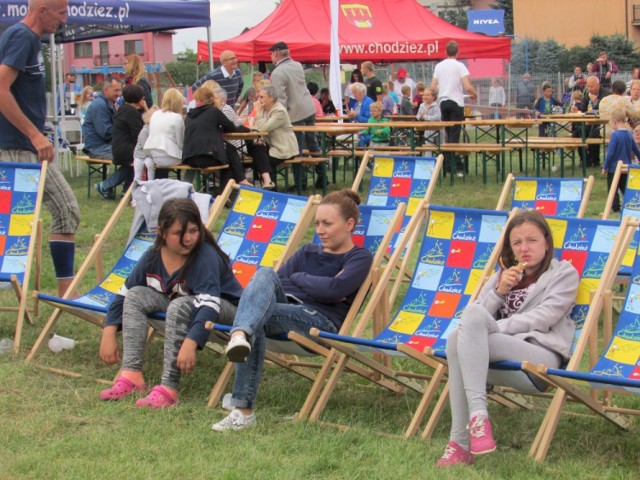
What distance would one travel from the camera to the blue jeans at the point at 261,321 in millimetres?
4492

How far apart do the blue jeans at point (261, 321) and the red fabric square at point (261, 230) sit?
0.98 m

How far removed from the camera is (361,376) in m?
5.16

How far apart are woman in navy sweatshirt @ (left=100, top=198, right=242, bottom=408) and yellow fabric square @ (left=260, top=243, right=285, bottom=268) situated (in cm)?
55

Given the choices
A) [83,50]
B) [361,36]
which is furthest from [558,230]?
[83,50]

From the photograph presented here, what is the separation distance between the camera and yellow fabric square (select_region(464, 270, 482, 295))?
5.01 m

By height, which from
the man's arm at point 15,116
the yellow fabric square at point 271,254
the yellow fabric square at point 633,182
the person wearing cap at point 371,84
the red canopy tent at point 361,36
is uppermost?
A: the red canopy tent at point 361,36

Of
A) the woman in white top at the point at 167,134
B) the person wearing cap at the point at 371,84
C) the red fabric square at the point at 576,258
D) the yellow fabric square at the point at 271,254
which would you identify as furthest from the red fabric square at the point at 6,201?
the person wearing cap at the point at 371,84

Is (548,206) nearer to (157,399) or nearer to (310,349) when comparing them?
(310,349)

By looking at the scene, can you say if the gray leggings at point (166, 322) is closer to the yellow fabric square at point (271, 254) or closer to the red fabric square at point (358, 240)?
the yellow fabric square at point (271, 254)

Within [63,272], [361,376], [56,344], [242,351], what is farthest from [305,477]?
[63,272]

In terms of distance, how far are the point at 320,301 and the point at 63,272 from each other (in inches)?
89.5

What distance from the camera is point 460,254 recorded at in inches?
203

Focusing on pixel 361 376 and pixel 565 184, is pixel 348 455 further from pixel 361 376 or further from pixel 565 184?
pixel 565 184

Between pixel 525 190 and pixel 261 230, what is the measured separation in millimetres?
2014
